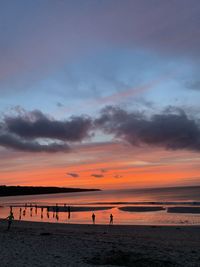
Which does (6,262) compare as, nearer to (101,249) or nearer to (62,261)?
(62,261)

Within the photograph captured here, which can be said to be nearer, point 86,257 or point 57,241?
point 86,257

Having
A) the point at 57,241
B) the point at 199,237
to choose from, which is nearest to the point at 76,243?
the point at 57,241

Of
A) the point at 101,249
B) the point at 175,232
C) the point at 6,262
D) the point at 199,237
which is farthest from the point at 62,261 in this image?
the point at 175,232

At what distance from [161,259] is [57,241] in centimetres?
869

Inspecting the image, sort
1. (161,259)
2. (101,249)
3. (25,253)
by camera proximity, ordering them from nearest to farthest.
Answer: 1. (161,259)
2. (25,253)
3. (101,249)

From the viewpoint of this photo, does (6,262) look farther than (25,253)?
No

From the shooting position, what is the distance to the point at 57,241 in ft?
80.0

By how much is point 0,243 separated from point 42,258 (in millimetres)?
5829

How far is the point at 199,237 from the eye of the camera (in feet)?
109

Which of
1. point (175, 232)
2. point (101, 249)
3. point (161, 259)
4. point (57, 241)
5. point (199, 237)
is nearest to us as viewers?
point (161, 259)

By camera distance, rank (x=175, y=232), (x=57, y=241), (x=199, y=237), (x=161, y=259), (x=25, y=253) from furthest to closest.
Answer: (x=175, y=232) < (x=199, y=237) < (x=57, y=241) < (x=25, y=253) < (x=161, y=259)

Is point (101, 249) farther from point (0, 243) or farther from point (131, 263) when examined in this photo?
point (0, 243)

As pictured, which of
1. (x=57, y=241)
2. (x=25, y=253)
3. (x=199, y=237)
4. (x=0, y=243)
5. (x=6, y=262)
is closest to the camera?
(x=6, y=262)

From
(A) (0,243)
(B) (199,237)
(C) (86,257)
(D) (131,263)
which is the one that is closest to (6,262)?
(C) (86,257)
